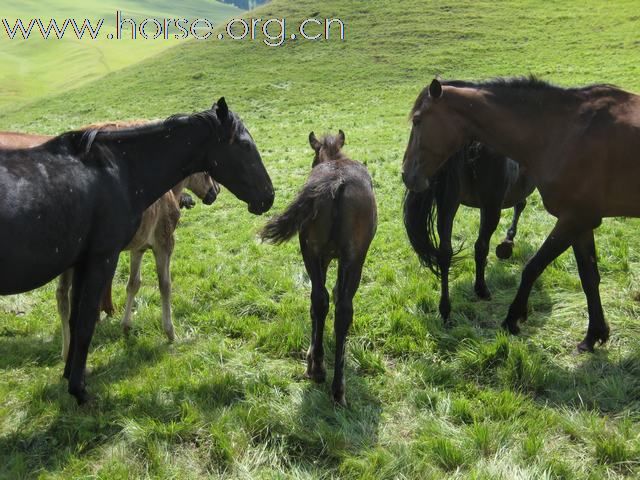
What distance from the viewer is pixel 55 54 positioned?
72125mm

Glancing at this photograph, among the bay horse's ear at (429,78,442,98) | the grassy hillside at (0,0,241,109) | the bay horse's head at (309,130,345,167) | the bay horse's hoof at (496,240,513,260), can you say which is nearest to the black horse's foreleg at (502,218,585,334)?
the bay horse's ear at (429,78,442,98)

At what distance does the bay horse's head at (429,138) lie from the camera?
524 centimetres

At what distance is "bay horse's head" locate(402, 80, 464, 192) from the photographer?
5.24 metres

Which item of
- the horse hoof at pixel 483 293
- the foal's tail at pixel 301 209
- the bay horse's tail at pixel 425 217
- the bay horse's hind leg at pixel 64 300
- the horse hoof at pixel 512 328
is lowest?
the horse hoof at pixel 483 293

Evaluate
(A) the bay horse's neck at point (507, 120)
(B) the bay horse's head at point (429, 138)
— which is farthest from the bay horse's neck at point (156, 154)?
(A) the bay horse's neck at point (507, 120)

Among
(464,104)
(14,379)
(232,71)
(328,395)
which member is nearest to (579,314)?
A: (464,104)

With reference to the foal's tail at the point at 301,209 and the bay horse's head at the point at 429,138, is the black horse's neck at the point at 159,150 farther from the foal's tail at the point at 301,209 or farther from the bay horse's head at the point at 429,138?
the bay horse's head at the point at 429,138

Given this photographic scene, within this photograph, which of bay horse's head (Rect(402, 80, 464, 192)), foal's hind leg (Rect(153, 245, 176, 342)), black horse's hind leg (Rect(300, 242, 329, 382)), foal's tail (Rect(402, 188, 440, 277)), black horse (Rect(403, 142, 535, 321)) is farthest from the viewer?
foal's tail (Rect(402, 188, 440, 277))

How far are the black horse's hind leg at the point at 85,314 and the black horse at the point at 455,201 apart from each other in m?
3.53

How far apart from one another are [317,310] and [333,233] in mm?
698

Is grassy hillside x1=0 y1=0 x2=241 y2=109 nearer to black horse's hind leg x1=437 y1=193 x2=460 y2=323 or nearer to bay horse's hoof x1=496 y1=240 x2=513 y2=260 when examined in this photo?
bay horse's hoof x1=496 y1=240 x2=513 y2=260

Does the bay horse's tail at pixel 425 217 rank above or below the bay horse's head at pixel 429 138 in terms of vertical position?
below

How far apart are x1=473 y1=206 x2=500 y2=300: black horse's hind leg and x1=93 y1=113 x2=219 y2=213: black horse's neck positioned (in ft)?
11.6

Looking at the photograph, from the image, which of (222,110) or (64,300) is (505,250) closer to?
(222,110)
